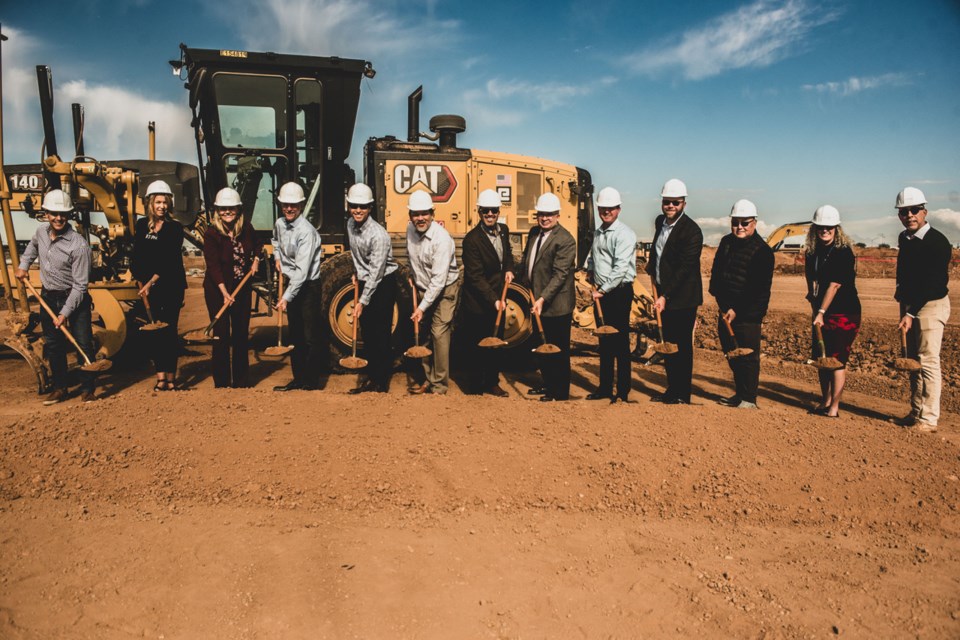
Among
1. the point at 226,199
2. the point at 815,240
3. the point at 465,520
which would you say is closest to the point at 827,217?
the point at 815,240

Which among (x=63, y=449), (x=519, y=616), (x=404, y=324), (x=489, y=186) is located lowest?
(x=519, y=616)

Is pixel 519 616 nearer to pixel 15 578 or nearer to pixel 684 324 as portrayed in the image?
pixel 15 578

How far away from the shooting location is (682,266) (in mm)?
5852

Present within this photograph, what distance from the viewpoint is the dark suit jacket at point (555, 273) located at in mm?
5969

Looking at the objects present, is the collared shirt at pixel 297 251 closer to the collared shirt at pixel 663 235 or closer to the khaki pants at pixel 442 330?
the khaki pants at pixel 442 330

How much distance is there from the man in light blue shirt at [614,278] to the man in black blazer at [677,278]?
26cm

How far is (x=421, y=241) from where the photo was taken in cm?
604

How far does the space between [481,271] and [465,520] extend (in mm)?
2754

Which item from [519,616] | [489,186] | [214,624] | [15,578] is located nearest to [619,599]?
[519,616]

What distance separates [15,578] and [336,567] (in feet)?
5.30

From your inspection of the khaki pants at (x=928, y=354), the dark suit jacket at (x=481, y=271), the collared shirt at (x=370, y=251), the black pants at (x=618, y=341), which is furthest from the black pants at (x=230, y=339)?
the khaki pants at (x=928, y=354)

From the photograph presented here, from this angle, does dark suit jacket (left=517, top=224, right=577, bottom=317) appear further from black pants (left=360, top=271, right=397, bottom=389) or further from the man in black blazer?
black pants (left=360, top=271, right=397, bottom=389)

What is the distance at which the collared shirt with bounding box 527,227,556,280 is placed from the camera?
238 inches

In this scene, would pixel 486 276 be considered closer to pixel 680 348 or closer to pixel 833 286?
pixel 680 348
